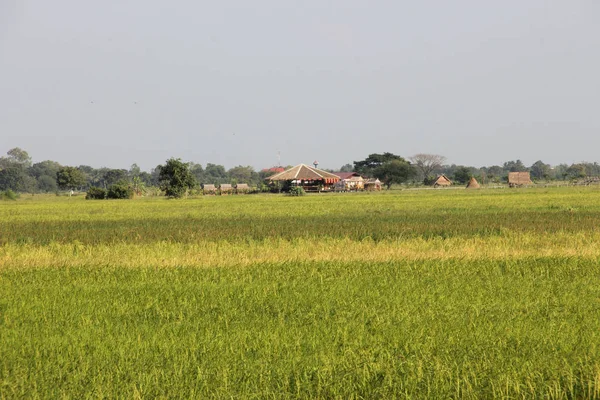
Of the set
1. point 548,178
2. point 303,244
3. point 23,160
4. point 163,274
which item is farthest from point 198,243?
point 23,160

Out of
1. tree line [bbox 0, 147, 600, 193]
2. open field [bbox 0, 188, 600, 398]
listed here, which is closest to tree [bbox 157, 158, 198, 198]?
tree line [bbox 0, 147, 600, 193]

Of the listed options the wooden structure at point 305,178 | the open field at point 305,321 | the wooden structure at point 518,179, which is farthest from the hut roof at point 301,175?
the open field at point 305,321

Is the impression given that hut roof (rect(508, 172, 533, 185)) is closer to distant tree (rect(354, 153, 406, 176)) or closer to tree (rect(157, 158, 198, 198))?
distant tree (rect(354, 153, 406, 176))

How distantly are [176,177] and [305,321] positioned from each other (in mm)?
62066

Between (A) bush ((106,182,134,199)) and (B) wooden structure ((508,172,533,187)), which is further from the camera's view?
(B) wooden structure ((508,172,533,187))

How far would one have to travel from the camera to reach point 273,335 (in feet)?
25.5

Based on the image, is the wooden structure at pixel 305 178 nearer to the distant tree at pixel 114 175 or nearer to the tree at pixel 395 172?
the tree at pixel 395 172

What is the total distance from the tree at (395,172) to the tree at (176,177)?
183 ft

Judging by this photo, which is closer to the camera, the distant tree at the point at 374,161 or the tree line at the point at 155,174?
the tree line at the point at 155,174

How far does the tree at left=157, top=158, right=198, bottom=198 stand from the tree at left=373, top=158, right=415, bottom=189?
183ft

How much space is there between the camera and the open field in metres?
6.17

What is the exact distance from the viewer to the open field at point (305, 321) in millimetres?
6172

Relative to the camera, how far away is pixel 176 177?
69.3m

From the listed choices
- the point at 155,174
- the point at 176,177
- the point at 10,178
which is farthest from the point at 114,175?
the point at 176,177
